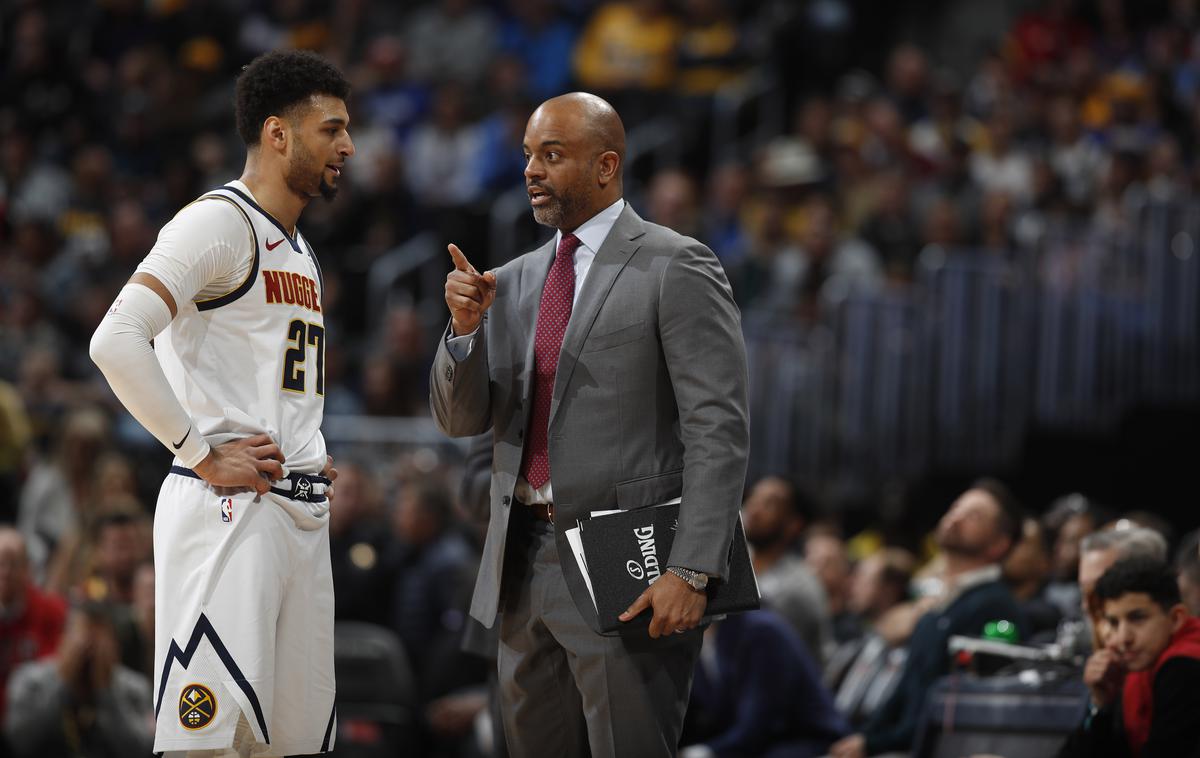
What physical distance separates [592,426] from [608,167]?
73 centimetres

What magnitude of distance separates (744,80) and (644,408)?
1092 centimetres

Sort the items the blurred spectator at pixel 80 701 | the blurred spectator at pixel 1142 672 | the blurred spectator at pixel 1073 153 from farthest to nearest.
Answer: the blurred spectator at pixel 1073 153
the blurred spectator at pixel 80 701
the blurred spectator at pixel 1142 672

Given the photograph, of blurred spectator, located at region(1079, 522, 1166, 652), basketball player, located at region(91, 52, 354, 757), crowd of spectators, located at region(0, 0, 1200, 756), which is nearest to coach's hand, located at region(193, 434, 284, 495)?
basketball player, located at region(91, 52, 354, 757)

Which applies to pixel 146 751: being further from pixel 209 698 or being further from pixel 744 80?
pixel 744 80

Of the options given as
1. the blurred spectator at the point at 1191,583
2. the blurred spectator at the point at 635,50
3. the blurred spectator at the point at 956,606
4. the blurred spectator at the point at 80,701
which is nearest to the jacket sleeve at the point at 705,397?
the blurred spectator at the point at 1191,583

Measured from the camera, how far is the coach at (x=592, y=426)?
3.98m

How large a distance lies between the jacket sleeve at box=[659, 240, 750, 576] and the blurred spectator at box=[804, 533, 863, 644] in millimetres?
5258

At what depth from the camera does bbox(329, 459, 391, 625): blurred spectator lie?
9328mm

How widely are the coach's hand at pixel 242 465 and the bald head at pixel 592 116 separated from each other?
3.78 ft

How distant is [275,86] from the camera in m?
4.12

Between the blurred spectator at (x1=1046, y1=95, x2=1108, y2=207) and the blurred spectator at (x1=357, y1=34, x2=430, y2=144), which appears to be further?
the blurred spectator at (x1=357, y1=34, x2=430, y2=144)

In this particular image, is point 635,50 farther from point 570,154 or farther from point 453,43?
point 570,154

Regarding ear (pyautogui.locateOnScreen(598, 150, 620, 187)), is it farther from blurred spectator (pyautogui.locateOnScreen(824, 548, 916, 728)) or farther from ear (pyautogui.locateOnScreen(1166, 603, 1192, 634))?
blurred spectator (pyautogui.locateOnScreen(824, 548, 916, 728))

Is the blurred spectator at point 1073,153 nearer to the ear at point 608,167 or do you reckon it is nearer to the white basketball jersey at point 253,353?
the ear at point 608,167
